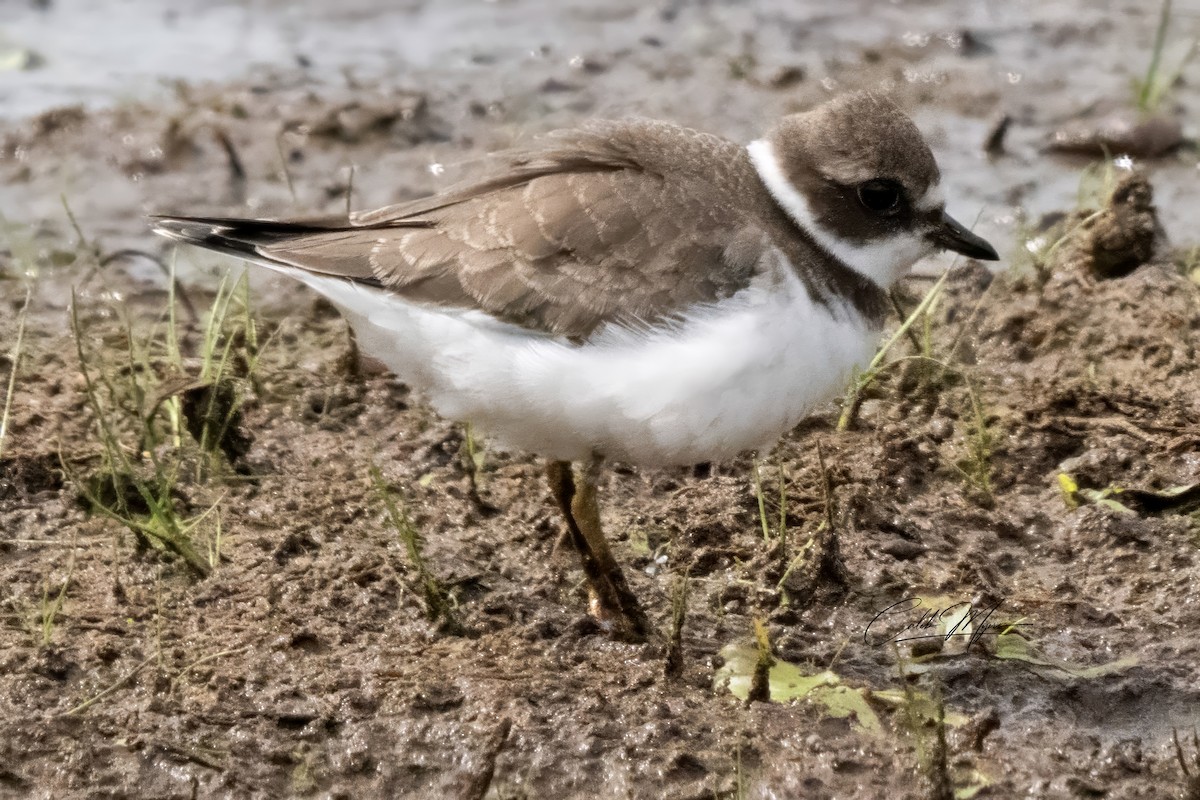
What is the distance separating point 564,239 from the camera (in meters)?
4.69

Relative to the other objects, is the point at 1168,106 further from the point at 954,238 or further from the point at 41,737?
the point at 41,737

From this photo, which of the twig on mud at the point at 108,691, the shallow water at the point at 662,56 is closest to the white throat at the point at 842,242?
the twig on mud at the point at 108,691

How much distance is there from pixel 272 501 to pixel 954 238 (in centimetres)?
272

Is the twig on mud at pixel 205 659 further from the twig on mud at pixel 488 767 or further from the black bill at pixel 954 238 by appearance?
the black bill at pixel 954 238

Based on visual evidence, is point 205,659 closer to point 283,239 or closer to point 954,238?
point 283,239

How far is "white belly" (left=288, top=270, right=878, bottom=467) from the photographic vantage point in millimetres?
4488

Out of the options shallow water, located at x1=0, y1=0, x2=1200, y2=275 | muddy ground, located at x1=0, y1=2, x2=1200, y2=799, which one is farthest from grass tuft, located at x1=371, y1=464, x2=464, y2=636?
shallow water, located at x1=0, y1=0, x2=1200, y2=275

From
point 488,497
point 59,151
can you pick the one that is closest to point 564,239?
point 488,497

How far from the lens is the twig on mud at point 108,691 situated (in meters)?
4.34

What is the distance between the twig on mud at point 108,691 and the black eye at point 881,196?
9.20ft

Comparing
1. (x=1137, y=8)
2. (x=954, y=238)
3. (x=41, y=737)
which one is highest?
(x=954, y=238)

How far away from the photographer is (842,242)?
16.3ft

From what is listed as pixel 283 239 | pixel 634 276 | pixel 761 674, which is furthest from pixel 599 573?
pixel 283 239

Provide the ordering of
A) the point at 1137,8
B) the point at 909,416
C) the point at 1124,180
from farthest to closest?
the point at 1137,8
the point at 1124,180
the point at 909,416
